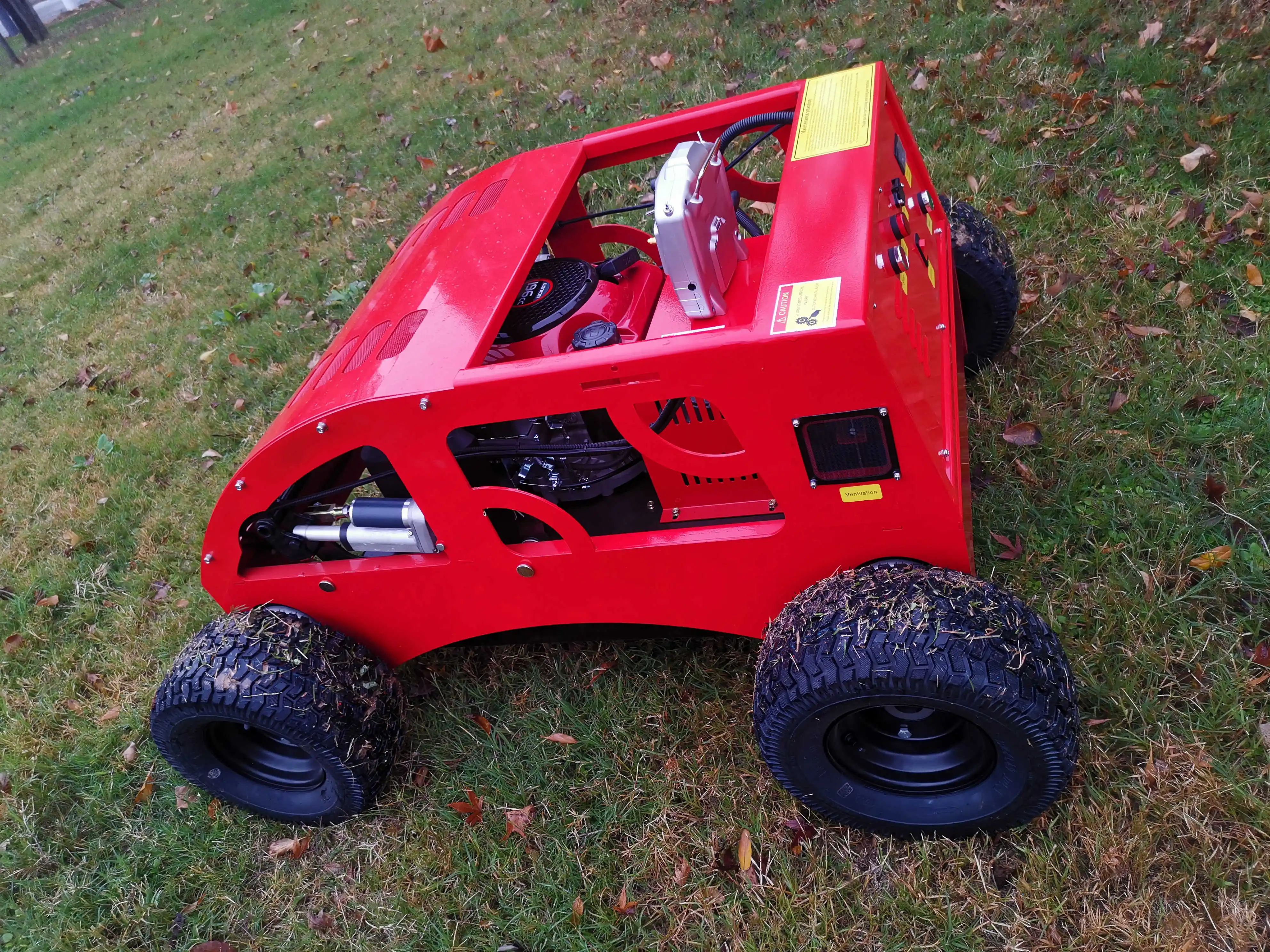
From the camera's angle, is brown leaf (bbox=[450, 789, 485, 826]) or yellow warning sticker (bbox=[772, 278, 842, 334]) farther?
brown leaf (bbox=[450, 789, 485, 826])

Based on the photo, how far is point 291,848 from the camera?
279 cm

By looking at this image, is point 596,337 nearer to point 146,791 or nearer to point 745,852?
point 745,852

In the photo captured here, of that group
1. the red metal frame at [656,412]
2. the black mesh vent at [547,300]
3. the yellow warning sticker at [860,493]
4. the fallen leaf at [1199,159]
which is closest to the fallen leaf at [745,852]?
the red metal frame at [656,412]

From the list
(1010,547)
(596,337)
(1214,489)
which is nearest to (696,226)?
(596,337)

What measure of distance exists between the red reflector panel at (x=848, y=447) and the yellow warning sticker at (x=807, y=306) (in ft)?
0.68

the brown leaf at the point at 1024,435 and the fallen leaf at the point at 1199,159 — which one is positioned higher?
the fallen leaf at the point at 1199,159

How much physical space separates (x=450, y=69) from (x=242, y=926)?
712 centimetres

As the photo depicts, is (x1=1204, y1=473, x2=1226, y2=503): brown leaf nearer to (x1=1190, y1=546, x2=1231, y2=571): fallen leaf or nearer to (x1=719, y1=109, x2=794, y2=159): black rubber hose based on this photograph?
(x1=1190, y1=546, x2=1231, y2=571): fallen leaf

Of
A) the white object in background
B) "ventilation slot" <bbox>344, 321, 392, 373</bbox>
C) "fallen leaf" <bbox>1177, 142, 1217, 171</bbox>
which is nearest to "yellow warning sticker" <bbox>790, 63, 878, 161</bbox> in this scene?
the white object in background

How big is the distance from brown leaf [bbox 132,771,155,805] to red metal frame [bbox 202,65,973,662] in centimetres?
85

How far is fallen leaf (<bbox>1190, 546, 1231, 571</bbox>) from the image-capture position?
8.85ft

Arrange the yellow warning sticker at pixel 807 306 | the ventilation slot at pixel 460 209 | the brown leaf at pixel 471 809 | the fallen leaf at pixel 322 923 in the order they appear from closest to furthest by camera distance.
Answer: the yellow warning sticker at pixel 807 306 → the fallen leaf at pixel 322 923 → the brown leaf at pixel 471 809 → the ventilation slot at pixel 460 209

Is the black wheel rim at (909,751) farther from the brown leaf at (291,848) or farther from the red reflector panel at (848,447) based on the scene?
the brown leaf at (291,848)

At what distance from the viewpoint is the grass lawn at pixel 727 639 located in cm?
230
